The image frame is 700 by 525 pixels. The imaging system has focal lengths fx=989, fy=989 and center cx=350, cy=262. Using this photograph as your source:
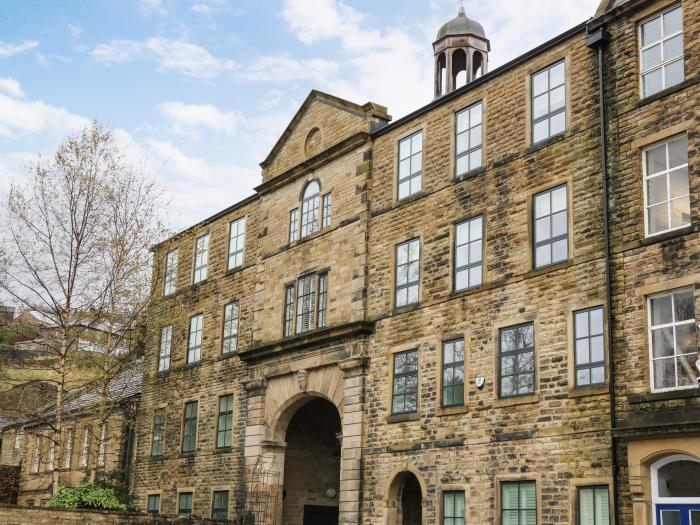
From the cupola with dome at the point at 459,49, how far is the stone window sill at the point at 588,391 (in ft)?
38.0

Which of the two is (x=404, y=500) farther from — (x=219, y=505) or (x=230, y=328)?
(x=230, y=328)

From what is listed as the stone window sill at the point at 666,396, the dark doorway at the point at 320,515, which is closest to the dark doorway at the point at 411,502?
the dark doorway at the point at 320,515

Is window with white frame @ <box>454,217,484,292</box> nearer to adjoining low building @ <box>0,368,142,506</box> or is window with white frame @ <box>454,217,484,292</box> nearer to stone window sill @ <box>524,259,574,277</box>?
stone window sill @ <box>524,259,574,277</box>

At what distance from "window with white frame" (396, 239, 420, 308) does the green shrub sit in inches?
373

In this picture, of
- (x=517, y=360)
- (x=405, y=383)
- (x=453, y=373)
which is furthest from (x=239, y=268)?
(x=517, y=360)

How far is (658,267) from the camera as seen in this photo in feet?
57.2

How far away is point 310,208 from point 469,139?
6560 millimetres

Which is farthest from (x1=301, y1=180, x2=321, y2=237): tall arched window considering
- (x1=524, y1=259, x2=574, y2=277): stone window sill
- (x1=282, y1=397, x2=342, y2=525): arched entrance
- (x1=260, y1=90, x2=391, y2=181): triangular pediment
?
(x1=524, y1=259, x2=574, y2=277): stone window sill

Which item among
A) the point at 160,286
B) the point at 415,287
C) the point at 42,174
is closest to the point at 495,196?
the point at 415,287

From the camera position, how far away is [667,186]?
58.3 ft

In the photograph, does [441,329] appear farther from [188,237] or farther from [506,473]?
[188,237]

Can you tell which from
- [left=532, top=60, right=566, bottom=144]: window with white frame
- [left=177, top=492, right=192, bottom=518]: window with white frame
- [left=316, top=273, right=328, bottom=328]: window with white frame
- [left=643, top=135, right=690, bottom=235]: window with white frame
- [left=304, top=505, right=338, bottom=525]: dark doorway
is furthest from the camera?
[left=177, top=492, right=192, bottom=518]: window with white frame

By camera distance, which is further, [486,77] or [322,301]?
[322,301]

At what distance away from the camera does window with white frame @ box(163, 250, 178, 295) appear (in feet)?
113
